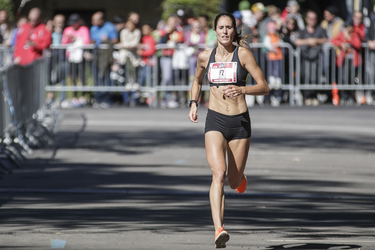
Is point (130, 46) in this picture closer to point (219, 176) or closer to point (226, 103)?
point (226, 103)

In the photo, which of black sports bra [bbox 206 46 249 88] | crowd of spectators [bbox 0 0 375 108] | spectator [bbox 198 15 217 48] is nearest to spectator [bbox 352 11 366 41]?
crowd of spectators [bbox 0 0 375 108]

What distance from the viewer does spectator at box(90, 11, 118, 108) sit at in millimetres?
18734

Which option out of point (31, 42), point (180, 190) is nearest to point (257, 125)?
point (31, 42)

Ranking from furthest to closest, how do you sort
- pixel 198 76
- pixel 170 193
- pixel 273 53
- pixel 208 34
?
pixel 273 53 → pixel 208 34 → pixel 170 193 → pixel 198 76

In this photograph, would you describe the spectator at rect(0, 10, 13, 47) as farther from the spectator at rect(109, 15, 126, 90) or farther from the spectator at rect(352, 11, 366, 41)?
the spectator at rect(352, 11, 366, 41)

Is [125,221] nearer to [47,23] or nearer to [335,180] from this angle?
[335,180]

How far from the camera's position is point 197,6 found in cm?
A: 2280

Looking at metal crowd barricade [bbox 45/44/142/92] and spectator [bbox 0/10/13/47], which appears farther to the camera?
spectator [bbox 0/10/13/47]

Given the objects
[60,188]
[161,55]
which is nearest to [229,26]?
→ [60,188]

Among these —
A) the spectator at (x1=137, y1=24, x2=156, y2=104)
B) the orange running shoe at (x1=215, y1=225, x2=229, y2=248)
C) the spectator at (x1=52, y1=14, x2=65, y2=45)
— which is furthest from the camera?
the spectator at (x1=52, y1=14, x2=65, y2=45)

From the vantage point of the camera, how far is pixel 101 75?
61.8ft

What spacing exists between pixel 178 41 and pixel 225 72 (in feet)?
40.8

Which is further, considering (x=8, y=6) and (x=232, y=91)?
(x=8, y=6)

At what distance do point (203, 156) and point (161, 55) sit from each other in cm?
727
